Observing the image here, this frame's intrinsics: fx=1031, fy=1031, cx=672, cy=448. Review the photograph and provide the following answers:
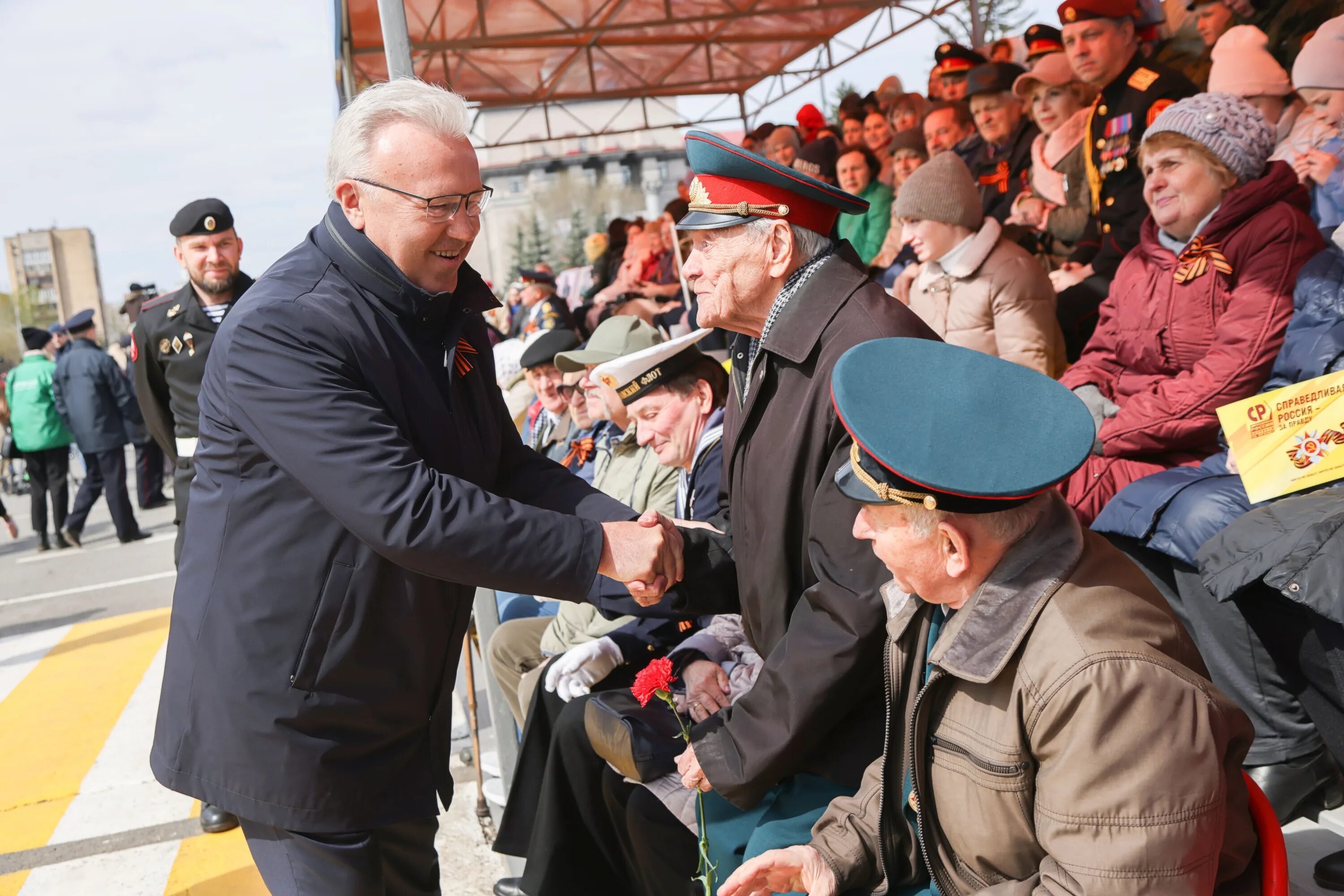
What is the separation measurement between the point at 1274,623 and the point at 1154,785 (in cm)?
163

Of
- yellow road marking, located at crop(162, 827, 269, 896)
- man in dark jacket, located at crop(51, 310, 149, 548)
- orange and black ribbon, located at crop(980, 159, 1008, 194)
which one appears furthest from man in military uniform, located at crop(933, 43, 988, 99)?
man in dark jacket, located at crop(51, 310, 149, 548)

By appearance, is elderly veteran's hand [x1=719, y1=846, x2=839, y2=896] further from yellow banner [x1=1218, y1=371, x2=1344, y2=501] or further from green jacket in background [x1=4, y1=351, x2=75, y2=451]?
green jacket in background [x1=4, y1=351, x2=75, y2=451]

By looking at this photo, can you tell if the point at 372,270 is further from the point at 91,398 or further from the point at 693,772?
the point at 91,398

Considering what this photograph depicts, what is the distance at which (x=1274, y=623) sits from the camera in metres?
2.75

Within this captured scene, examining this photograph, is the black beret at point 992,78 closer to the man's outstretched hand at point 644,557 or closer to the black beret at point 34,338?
the man's outstretched hand at point 644,557

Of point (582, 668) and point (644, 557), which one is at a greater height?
point (644, 557)

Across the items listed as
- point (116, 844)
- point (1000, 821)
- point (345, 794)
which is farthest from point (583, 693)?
point (116, 844)

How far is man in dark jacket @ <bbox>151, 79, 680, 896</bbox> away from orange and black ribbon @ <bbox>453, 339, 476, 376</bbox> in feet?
0.10

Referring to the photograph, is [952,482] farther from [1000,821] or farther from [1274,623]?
[1274,623]

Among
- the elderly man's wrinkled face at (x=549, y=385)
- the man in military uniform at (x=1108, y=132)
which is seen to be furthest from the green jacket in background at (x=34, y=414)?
the man in military uniform at (x=1108, y=132)

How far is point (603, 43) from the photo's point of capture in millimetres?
11625

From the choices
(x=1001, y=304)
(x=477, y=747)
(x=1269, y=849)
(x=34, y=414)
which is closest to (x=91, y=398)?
(x=34, y=414)

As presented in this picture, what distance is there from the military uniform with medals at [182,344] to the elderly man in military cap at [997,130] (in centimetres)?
426

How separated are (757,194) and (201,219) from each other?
3224 millimetres
